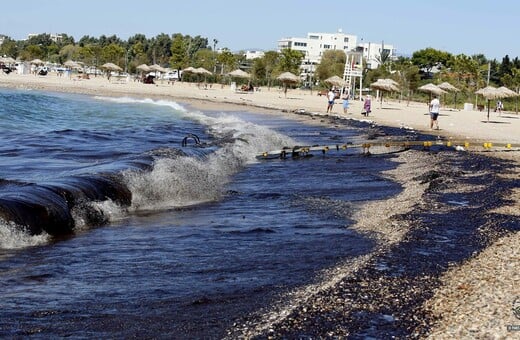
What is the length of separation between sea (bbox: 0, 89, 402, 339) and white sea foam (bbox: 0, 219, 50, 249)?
0.02m

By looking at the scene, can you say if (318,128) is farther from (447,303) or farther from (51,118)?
(447,303)

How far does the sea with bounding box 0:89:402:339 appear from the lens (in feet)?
20.8

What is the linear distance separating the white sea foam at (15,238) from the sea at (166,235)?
0.07 feet

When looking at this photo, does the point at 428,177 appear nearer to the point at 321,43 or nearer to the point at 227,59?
the point at 227,59

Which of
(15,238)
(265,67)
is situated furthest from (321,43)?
(15,238)

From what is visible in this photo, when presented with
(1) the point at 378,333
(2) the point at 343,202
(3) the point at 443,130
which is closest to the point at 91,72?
(3) the point at 443,130

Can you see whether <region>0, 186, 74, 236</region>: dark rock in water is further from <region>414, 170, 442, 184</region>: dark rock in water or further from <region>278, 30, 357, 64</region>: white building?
<region>278, 30, 357, 64</region>: white building

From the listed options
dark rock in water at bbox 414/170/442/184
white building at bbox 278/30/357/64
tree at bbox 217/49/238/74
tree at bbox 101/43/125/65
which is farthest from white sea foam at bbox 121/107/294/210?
white building at bbox 278/30/357/64

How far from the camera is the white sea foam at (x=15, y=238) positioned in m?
8.70

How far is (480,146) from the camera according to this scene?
78.8ft

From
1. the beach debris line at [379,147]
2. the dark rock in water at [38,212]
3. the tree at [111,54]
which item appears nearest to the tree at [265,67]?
the tree at [111,54]

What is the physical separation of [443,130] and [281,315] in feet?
92.8

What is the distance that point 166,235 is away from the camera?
9898mm

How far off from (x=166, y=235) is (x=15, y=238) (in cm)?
207
